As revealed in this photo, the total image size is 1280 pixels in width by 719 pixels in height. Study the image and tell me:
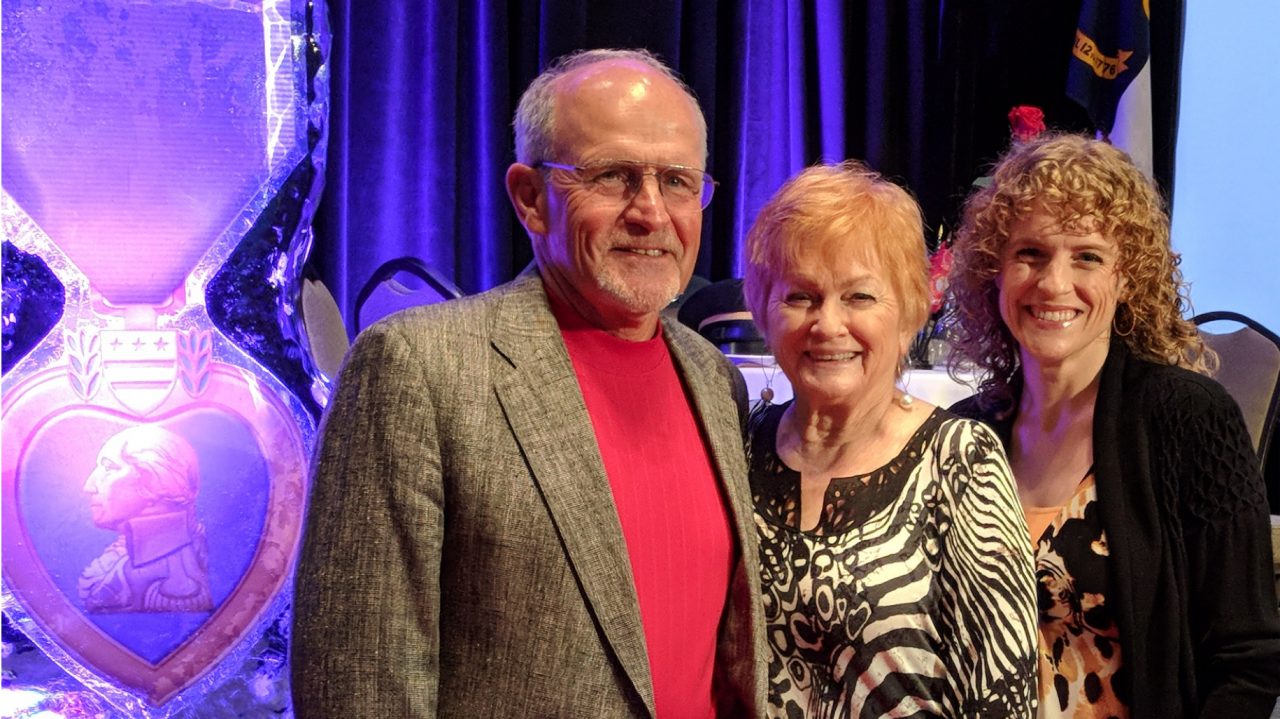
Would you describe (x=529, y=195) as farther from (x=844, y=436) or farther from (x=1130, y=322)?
(x=1130, y=322)

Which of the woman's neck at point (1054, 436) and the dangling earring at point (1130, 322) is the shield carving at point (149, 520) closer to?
the woman's neck at point (1054, 436)

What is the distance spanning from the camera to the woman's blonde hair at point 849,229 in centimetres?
169

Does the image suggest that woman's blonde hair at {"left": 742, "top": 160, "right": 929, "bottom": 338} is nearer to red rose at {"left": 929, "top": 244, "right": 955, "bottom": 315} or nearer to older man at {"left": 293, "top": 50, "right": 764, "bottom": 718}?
older man at {"left": 293, "top": 50, "right": 764, "bottom": 718}

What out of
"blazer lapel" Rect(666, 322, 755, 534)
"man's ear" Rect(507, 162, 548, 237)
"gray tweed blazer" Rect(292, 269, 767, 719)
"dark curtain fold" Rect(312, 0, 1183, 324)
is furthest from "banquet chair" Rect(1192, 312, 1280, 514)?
"gray tweed blazer" Rect(292, 269, 767, 719)

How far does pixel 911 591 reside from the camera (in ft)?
5.25

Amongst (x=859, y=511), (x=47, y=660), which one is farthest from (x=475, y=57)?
(x=859, y=511)

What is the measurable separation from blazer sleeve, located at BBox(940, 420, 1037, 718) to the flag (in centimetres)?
389

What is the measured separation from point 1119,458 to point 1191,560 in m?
0.19

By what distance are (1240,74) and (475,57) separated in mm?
3404

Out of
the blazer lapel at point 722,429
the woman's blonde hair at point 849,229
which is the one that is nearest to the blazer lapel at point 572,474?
the blazer lapel at point 722,429

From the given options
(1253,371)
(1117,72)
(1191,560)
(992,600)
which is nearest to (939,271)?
(1253,371)

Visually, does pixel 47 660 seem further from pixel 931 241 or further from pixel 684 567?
pixel 931 241

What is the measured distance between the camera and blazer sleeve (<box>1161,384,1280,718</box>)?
172 centimetres

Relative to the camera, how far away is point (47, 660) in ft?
6.97
